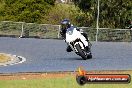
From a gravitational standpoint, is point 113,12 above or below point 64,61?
above

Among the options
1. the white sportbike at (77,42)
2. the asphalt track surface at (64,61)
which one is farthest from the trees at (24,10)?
the white sportbike at (77,42)

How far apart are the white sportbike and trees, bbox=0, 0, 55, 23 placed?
29269 mm

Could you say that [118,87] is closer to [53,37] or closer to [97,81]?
[97,81]

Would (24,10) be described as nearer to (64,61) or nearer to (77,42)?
(77,42)

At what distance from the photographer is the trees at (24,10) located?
1873 inches

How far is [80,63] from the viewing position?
667 inches

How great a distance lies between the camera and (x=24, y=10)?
4838 centimetres

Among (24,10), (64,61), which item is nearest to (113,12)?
(24,10)

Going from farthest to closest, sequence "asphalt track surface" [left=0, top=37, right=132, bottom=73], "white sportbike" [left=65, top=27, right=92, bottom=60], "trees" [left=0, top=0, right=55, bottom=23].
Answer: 1. "trees" [left=0, top=0, right=55, bottom=23]
2. "white sportbike" [left=65, top=27, right=92, bottom=60]
3. "asphalt track surface" [left=0, top=37, right=132, bottom=73]

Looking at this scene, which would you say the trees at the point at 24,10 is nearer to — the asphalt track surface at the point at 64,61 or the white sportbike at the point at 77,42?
the asphalt track surface at the point at 64,61

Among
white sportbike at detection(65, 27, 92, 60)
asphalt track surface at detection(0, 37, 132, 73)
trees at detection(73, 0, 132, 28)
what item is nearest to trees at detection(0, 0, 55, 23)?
trees at detection(73, 0, 132, 28)

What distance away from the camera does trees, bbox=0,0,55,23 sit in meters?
47.6

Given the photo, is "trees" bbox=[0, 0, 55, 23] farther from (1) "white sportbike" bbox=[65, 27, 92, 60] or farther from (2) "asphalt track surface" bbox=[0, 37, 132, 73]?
(1) "white sportbike" bbox=[65, 27, 92, 60]

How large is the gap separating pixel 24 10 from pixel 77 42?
101ft
